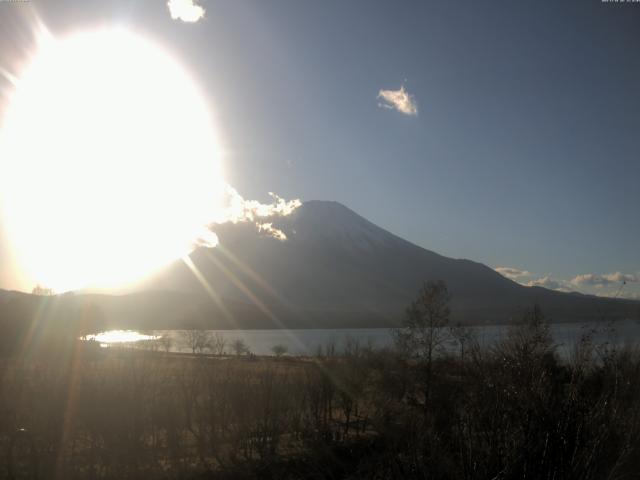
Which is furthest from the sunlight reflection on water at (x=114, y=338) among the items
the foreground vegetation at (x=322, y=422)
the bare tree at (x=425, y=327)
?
the bare tree at (x=425, y=327)

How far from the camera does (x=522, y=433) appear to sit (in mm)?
4633

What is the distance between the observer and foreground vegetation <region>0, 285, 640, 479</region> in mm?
4590

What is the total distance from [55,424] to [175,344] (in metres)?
104

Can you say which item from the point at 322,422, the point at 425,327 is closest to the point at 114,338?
the point at 425,327

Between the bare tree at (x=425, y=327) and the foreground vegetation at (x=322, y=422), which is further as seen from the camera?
the bare tree at (x=425, y=327)

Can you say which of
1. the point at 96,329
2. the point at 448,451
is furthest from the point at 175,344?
the point at 448,451

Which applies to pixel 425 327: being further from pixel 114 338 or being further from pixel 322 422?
pixel 114 338

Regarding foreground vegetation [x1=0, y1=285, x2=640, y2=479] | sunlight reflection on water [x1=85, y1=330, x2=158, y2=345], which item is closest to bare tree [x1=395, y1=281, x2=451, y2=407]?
foreground vegetation [x1=0, y1=285, x2=640, y2=479]

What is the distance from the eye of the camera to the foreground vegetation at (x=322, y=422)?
4.59 m

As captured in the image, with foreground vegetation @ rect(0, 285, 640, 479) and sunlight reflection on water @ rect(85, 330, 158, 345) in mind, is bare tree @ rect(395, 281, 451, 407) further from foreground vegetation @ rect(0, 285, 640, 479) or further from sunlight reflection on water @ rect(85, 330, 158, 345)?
sunlight reflection on water @ rect(85, 330, 158, 345)

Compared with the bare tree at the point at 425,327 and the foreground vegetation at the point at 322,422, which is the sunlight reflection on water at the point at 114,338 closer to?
the foreground vegetation at the point at 322,422

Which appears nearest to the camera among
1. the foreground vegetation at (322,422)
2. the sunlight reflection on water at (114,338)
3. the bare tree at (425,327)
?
the foreground vegetation at (322,422)

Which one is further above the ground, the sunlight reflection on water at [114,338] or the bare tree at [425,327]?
the bare tree at [425,327]

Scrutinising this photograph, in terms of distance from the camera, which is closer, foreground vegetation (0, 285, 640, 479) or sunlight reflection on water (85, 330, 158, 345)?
foreground vegetation (0, 285, 640, 479)
